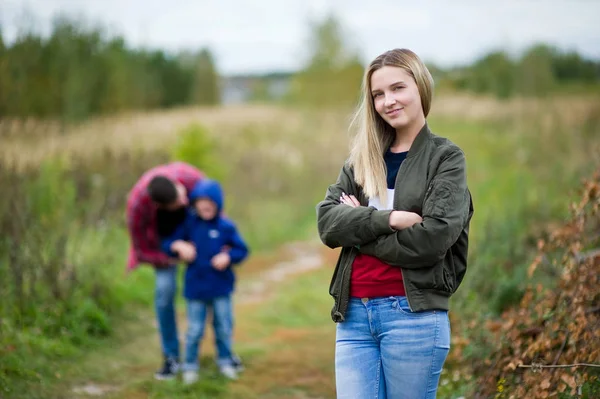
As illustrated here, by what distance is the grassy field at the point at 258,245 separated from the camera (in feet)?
17.8

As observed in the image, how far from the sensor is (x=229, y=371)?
5.67 metres

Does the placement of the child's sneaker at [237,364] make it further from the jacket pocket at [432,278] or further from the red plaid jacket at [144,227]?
the jacket pocket at [432,278]

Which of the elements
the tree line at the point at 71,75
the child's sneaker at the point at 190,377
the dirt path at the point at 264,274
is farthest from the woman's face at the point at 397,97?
the tree line at the point at 71,75

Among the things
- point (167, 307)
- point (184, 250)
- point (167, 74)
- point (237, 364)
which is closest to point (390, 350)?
point (184, 250)

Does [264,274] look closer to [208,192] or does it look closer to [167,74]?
[208,192]

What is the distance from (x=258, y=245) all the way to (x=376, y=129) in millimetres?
9296

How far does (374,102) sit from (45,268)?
4.64 metres

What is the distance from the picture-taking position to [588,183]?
4324 mm

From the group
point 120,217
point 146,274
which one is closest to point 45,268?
point 146,274

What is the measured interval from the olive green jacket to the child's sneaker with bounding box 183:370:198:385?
2951 millimetres

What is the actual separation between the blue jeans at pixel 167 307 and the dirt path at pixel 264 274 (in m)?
0.48

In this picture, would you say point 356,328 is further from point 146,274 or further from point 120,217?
point 120,217

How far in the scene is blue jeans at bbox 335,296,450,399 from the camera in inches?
107

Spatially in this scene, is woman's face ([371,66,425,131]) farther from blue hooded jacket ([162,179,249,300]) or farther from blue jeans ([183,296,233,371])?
blue jeans ([183,296,233,371])
